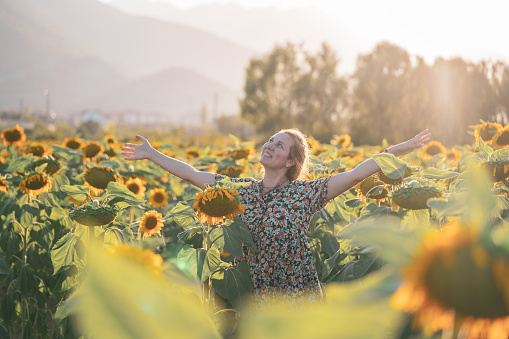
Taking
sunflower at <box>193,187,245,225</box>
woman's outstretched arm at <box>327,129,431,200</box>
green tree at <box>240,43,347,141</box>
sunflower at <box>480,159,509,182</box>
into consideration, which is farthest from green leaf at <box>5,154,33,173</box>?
green tree at <box>240,43,347,141</box>

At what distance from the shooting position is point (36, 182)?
2236 millimetres

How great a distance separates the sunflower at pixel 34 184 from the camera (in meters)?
2.22

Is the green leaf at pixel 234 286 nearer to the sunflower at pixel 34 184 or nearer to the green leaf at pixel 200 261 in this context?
the green leaf at pixel 200 261

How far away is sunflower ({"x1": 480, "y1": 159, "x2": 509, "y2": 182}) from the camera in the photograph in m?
1.48

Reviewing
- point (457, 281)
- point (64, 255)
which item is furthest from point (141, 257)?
point (64, 255)

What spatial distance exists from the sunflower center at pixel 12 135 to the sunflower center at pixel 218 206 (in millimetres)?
3106

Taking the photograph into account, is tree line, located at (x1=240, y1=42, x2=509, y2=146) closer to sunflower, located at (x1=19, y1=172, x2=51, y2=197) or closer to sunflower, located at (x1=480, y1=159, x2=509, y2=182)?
sunflower, located at (x1=480, y1=159, x2=509, y2=182)

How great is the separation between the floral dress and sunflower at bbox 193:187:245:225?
0.60m

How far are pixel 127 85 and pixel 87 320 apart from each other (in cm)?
20915

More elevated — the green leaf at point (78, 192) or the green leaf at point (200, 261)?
the green leaf at point (78, 192)

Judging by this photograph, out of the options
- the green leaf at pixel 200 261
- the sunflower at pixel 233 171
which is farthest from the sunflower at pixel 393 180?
the sunflower at pixel 233 171

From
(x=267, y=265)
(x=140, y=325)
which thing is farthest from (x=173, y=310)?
(x=267, y=265)

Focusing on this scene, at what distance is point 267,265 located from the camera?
213cm

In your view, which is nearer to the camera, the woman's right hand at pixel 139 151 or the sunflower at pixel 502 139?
the sunflower at pixel 502 139
